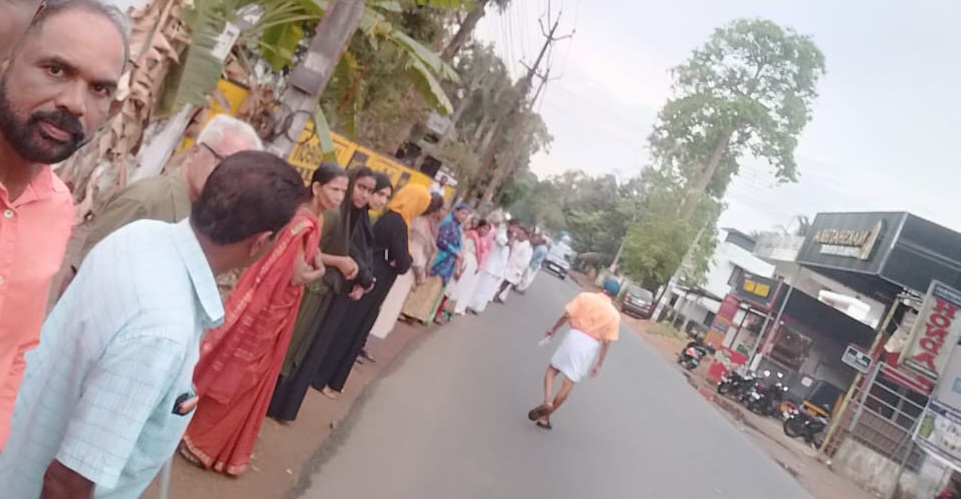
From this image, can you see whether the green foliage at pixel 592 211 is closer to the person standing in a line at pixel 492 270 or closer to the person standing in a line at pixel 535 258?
the person standing in a line at pixel 535 258

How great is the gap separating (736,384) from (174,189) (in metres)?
21.3

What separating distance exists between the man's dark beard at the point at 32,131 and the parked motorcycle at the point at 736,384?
22346mm

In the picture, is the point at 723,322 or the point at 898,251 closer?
the point at 898,251

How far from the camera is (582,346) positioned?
9.19 meters

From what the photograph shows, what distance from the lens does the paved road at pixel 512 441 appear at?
240 inches

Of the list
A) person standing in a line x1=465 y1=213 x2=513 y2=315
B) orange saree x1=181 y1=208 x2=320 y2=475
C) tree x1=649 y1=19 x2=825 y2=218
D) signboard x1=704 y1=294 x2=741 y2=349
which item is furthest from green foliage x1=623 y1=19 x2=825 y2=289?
orange saree x1=181 y1=208 x2=320 y2=475

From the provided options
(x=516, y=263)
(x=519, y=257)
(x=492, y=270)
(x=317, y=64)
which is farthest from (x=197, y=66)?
(x=519, y=257)

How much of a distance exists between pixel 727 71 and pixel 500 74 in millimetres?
15943

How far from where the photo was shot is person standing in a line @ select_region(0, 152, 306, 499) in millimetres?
1828

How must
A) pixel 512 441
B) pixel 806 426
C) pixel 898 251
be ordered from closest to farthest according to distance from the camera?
pixel 512 441
pixel 806 426
pixel 898 251

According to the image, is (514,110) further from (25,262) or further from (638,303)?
(25,262)

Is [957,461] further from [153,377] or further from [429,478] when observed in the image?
[153,377]

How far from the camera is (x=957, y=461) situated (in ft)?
50.8

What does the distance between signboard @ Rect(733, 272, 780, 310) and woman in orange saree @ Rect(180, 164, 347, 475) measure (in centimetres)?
2366
